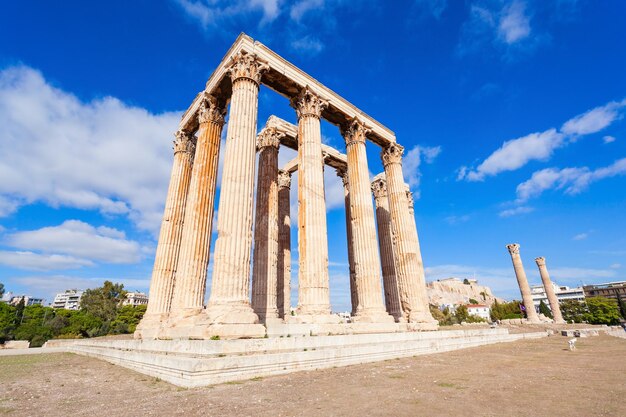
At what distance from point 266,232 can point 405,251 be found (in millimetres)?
9593

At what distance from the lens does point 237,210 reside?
12.6 metres

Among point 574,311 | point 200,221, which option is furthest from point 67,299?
point 574,311

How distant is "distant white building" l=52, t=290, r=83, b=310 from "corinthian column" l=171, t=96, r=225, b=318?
183 m

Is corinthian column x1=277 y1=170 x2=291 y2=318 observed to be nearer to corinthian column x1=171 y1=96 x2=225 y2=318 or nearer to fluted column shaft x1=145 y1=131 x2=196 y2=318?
fluted column shaft x1=145 y1=131 x2=196 y2=318

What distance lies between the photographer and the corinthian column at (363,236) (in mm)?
16781

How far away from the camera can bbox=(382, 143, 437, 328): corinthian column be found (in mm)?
19734

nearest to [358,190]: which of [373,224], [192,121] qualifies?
[373,224]

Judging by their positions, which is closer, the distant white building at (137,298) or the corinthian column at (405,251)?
the corinthian column at (405,251)

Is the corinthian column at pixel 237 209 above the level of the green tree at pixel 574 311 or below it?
above

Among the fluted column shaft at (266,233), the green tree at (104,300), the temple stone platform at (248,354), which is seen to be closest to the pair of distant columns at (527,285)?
the temple stone platform at (248,354)

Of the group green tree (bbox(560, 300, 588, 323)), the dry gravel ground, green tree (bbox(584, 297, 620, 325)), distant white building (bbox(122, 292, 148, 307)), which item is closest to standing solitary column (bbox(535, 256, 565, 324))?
green tree (bbox(584, 297, 620, 325))

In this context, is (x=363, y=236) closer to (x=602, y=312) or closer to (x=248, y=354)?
(x=248, y=354)

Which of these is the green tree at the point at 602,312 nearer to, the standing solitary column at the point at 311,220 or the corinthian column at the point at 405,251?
the corinthian column at the point at 405,251

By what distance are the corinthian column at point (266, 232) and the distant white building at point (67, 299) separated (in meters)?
182
